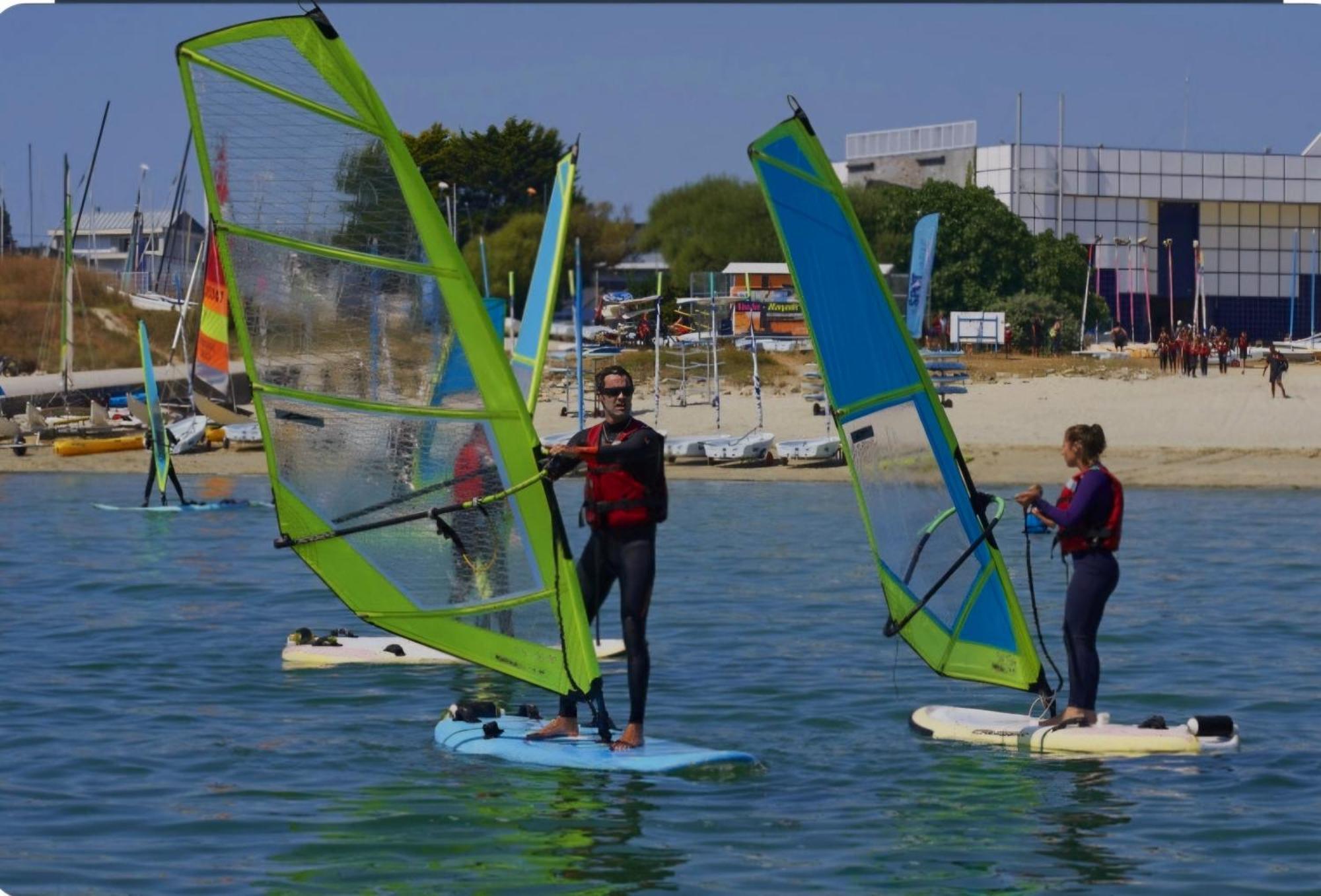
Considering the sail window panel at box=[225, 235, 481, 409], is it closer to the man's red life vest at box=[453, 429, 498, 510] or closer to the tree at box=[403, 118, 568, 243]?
the man's red life vest at box=[453, 429, 498, 510]

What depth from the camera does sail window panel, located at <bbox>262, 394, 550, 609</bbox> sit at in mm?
7148

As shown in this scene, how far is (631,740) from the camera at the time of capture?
23.5ft

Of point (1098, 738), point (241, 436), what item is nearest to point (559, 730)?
point (1098, 738)

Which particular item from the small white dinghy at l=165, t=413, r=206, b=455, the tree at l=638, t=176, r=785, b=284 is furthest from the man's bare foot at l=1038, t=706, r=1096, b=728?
the tree at l=638, t=176, r=785, b=284

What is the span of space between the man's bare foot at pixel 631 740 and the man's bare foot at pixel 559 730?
25 cm

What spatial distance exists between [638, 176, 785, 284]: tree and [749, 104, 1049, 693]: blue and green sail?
46.4 metres

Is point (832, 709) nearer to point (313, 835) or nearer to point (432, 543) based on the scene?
point (432, 543)

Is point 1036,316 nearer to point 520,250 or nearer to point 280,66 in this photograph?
point 520,250

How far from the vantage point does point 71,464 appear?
25.8m

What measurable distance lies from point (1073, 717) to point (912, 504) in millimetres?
1079

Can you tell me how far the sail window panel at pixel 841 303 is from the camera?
7230 mm

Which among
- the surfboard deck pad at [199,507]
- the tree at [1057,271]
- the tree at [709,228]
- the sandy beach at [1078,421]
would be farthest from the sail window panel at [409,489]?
the tree at [709,228]

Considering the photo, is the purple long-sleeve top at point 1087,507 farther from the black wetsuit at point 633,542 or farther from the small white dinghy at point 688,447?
the small white dinghy at point 688,447

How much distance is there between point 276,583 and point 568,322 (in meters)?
36.7
